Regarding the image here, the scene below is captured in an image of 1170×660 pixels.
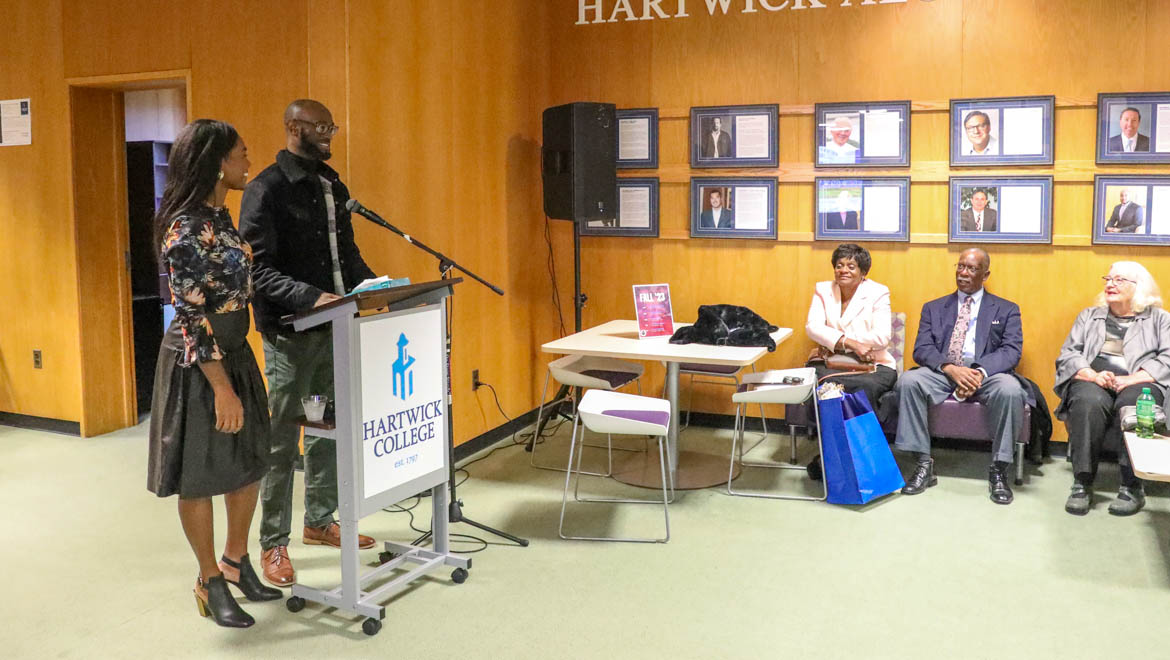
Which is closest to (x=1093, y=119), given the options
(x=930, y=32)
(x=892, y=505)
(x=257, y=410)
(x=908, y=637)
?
(x=930, y=32)

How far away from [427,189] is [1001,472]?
3123 mm

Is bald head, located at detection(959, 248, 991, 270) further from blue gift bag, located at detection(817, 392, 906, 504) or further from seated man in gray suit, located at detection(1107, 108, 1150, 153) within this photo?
blue gift bag, located at detection(817, 392, 906, 504)

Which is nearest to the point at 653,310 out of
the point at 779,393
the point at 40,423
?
the point at 779,393

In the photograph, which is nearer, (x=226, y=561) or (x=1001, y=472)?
(x=226, y=561)

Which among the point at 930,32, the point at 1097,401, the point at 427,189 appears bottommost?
the point at 1097,401

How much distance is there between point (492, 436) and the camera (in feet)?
18.8

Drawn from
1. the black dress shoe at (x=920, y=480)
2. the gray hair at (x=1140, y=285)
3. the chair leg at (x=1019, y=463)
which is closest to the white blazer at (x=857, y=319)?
the black dress shoe at (x=920, y=480)

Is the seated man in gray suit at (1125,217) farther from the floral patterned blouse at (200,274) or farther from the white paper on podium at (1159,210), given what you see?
the floral patterned blouse at (200,274)

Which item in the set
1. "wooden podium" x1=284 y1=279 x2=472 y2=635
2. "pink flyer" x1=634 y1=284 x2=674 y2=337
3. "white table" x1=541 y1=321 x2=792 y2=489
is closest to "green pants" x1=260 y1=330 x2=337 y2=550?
"wooden podium" x1=284 y1=279 x2=472 y2=635

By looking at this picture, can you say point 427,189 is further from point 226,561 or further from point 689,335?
point 226,561

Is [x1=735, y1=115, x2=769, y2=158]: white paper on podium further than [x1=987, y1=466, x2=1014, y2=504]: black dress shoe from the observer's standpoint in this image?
Yes

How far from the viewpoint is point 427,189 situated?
197 inches

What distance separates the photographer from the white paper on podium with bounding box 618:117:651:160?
6.15 m

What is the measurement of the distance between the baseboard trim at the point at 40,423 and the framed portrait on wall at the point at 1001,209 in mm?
5177
